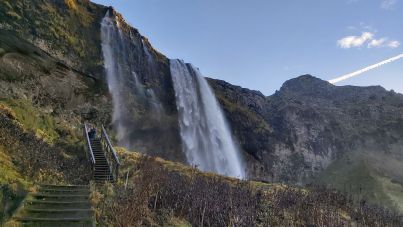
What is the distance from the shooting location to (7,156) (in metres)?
15.8

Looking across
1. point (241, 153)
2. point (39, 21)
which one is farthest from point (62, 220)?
point (241, 153)

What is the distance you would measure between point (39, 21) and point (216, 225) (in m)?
28.9

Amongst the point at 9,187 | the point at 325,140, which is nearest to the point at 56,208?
the point at 9,187

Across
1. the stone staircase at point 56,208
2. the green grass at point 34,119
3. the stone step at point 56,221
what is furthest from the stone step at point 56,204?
the green grass at point 34,119

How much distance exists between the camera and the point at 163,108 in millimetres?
50312

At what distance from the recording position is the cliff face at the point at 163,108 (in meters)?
36.8

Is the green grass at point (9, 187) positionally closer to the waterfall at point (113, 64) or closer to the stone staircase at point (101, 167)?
the stone staircase at point (101, 167)

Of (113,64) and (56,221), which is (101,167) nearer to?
(56,221)

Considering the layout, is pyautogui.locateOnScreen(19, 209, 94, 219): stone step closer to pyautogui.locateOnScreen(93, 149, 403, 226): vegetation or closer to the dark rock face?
pyautogui.locateOnScreen(93, 149, 403, 226): vegetation

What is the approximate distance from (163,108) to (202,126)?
5.75m

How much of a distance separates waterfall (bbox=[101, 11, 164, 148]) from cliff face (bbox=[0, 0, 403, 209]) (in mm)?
171

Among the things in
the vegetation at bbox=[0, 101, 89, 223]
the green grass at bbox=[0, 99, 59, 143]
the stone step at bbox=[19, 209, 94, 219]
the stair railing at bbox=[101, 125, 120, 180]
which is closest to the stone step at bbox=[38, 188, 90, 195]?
the vegetation at bbox=[0, 101, 89, 223]

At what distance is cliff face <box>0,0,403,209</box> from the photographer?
121 ft

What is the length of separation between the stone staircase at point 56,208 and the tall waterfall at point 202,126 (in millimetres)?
34884
